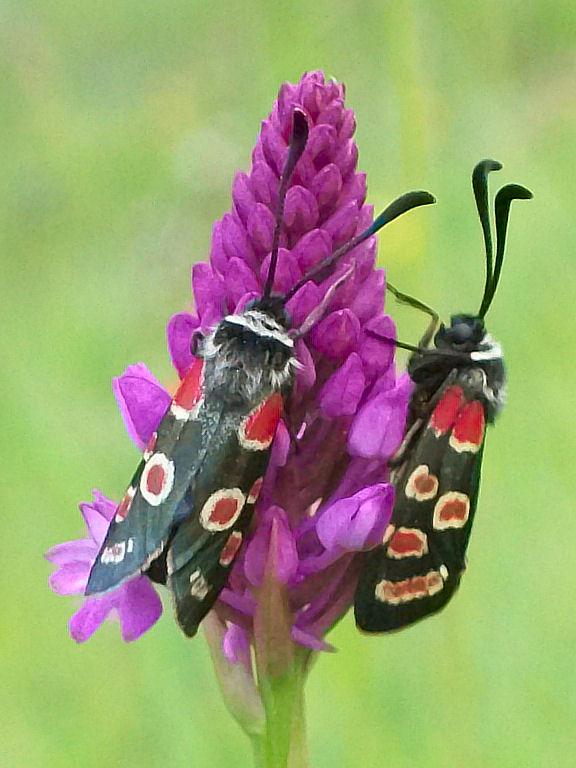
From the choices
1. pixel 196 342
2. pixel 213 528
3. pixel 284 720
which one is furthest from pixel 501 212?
pixel 284 720

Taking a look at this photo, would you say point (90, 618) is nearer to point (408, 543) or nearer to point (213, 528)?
point (213, 528)

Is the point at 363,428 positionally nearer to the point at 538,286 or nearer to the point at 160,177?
the point at 538,286

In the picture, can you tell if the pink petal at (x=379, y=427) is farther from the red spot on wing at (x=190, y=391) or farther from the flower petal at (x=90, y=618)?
the flower petal at (x=90, y=618)

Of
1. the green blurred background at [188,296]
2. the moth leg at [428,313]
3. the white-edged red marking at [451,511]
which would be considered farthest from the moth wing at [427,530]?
the green blurred background at [188,296]

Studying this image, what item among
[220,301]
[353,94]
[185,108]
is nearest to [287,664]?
[220,301]

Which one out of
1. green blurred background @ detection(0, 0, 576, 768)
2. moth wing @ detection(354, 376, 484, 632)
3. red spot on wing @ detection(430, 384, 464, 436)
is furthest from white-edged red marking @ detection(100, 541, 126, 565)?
green blurred background @ detection(0, 0, 576, 768)
